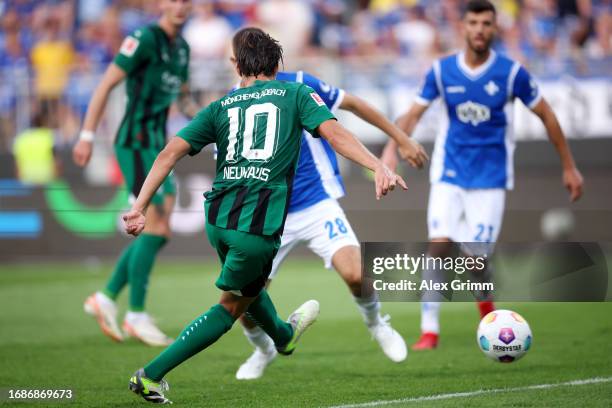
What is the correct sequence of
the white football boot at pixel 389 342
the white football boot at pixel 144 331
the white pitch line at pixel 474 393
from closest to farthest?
the white pitch line at pixel 474 393, the white football boot at pixel 389 342, the white football boot at pixel 144 331

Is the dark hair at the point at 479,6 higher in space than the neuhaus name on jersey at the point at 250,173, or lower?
higher

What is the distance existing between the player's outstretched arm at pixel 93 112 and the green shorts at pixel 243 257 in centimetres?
312

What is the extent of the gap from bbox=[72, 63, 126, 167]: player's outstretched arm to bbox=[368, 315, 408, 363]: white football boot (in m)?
3.00

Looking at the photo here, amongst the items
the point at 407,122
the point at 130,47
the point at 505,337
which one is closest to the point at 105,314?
the point at 130,47

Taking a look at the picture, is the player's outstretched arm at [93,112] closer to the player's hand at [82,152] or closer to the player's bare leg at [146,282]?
the player's hand at [82,152]

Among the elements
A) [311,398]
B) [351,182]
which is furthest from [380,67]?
[311,398]

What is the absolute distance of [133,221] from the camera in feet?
18.0

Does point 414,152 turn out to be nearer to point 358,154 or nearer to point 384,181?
point 358,154

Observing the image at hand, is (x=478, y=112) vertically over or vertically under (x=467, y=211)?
over

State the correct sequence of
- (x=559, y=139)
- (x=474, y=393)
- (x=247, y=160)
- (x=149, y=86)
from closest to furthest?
(x=247, y=160) → (x=474, y=393) → (x=559, y=139) → (x=149, y=86)

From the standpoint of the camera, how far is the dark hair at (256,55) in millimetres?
5758

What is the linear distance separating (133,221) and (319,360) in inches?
111

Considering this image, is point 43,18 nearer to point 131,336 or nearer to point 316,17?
point 316,17

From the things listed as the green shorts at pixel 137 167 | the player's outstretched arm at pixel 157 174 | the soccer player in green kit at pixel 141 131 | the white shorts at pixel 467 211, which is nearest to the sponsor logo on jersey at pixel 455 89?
the white shorts at pixel 467 211
